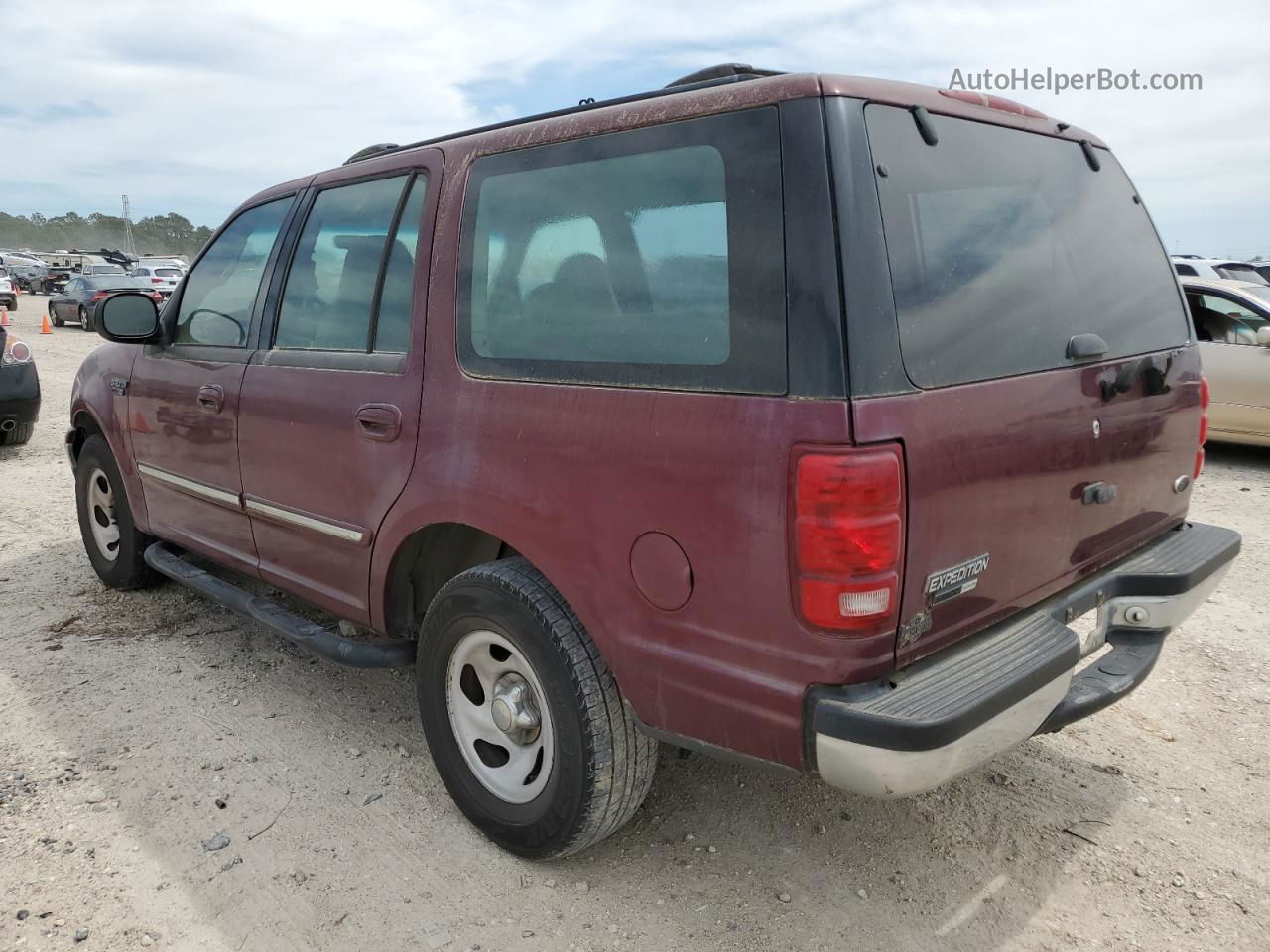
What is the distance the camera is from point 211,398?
3.70m

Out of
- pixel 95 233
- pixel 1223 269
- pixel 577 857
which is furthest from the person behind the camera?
pixel 95 233

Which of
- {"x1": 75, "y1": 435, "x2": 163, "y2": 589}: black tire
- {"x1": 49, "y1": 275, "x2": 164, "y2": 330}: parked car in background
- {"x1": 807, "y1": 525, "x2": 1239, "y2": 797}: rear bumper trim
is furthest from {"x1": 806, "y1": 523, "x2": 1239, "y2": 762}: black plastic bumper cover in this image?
{"x1": 49, "y1": 275, "x2": 164, "y2": 330}: parked car in background

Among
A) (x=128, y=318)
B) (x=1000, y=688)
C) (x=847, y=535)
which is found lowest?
(x=1000, y=688)

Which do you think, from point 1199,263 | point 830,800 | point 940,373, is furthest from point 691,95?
point 1199,263

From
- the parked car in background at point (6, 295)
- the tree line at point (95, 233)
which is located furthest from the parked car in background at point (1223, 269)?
the tree line at point (95, 233)

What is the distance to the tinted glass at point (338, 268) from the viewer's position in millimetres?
3121

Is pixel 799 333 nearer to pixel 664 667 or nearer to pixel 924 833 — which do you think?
pixel 664 667

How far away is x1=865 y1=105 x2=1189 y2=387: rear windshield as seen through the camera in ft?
6.87

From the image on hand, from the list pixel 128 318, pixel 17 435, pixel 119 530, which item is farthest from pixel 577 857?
pixel 17 435

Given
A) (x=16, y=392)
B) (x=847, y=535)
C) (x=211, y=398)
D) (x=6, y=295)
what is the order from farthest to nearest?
(x=6, y=295)
(x=16, y=392)
(x=211, y=398)
(x=847, y=535)

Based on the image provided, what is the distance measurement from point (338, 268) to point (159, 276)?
28.4 m

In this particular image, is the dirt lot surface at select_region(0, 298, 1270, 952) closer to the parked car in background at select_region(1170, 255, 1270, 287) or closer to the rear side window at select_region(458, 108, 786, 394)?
the rear side window at select_region(458, 108, 786, 394)

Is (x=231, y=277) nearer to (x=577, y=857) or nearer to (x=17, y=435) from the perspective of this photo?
(x=577, y=857)

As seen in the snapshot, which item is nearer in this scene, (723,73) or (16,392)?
(723,73)
